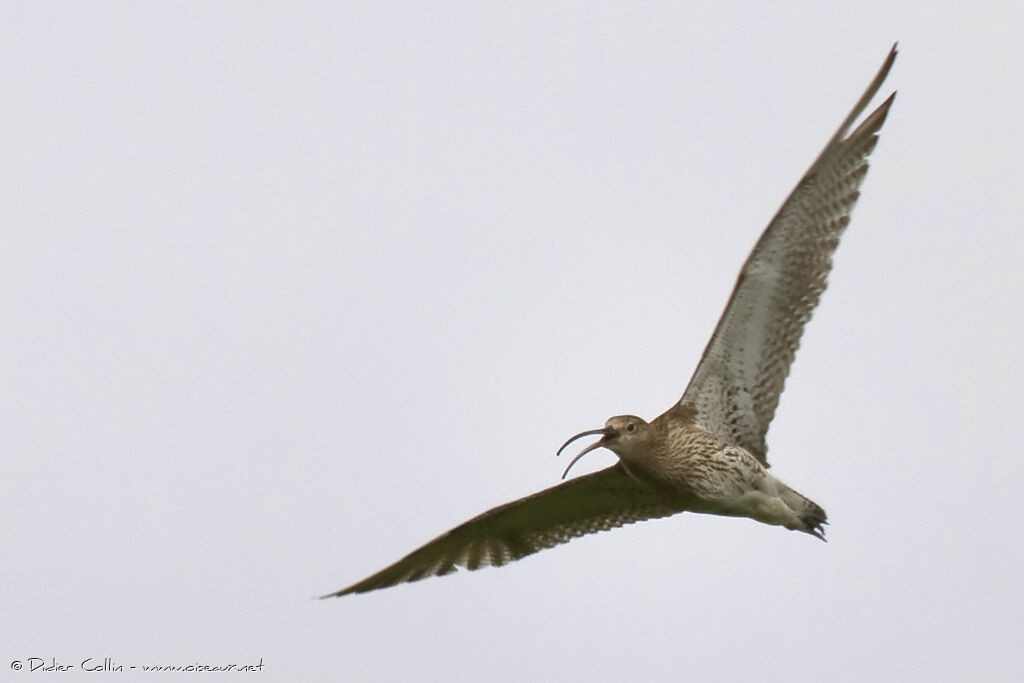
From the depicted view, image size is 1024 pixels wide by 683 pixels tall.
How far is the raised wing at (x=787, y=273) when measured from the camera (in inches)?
731

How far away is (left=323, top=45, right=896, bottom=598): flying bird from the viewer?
733 inches

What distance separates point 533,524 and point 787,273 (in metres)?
3.56

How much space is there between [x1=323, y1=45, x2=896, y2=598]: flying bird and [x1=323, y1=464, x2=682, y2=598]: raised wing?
48cm

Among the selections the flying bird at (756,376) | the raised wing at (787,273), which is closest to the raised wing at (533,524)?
the flying bird at (756,376)

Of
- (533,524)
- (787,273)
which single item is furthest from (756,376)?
(533,524)

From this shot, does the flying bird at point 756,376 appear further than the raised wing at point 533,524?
No

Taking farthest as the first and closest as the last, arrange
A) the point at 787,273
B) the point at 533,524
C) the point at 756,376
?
1. the point at 533,524
2. the point at 756,376
3. the point at 787,273

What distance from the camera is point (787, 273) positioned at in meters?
18.7

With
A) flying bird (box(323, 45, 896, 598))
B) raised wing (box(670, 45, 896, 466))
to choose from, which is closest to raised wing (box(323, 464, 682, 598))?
flying bird (box(323, 45, 896, 598))

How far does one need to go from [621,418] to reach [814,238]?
2270 millimetres

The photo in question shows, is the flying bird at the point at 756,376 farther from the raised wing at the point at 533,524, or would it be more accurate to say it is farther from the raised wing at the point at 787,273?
the raised wing at the point at 533,524

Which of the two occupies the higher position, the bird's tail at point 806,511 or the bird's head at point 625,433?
the bird's head at point 625,433

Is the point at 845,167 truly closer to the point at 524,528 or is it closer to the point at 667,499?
the point at 667,499

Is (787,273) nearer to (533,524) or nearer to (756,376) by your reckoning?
(756,376)
